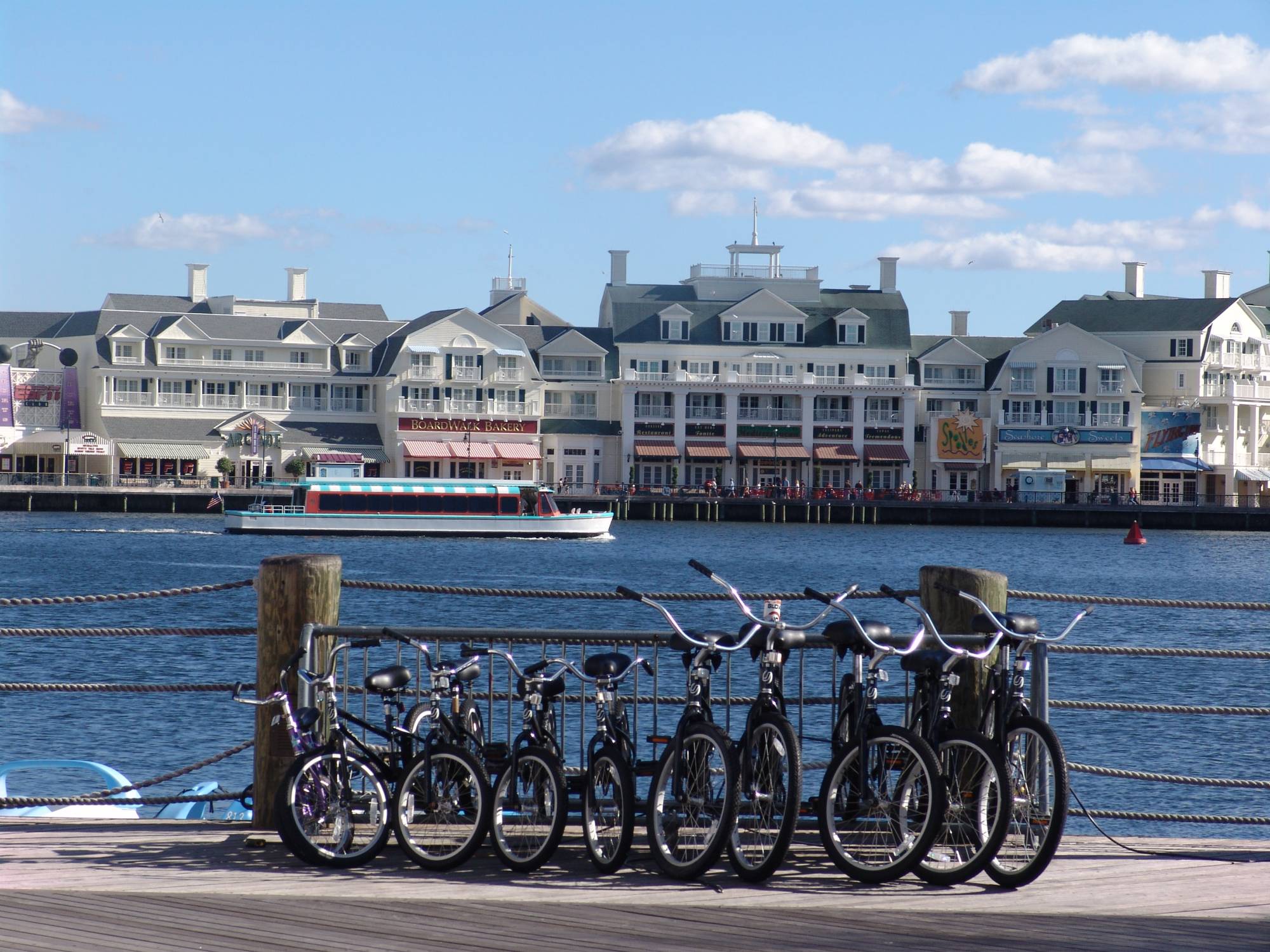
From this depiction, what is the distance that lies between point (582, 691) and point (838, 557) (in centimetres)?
5015

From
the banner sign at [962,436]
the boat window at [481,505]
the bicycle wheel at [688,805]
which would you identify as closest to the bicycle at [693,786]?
the bicycle wheel at [688,805]

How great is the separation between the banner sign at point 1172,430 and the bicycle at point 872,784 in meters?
84.5

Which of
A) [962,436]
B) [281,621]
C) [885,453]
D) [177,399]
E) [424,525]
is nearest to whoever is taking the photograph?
[281,621]

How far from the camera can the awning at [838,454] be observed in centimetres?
8506

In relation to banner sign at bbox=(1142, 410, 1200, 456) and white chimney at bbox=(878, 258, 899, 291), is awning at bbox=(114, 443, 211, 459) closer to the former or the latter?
white chimney at bbox=(878, 258, 899, 291)

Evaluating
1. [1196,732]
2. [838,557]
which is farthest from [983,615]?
[838,557]

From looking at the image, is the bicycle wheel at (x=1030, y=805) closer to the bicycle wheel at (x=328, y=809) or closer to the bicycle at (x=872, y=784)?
the bicycle at (x=872, y=784)

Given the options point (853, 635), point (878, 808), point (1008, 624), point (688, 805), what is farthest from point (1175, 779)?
point (688, 805)

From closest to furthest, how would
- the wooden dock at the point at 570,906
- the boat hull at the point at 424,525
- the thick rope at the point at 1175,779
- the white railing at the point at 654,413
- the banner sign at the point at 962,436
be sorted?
the wooden dock at the point at 570,906 → the thick rope at the point at 1175,779 → the boat hull at the point at 424,525 → the white railing at the point at 654,413 → the banner sign at the point at 962,436

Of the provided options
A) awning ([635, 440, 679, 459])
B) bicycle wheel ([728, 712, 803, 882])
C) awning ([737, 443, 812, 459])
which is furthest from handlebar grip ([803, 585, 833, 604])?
awning ([737, 443, 812, 459])

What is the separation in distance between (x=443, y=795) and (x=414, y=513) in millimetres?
56832

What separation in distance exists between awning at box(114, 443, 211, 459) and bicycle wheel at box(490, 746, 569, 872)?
3030 inches

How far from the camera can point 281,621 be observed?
671 cm

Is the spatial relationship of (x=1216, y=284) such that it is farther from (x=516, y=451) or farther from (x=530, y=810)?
(x=530, y=810)
